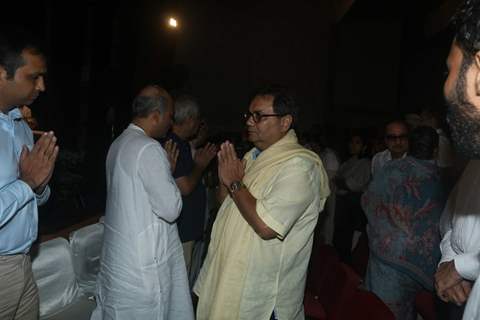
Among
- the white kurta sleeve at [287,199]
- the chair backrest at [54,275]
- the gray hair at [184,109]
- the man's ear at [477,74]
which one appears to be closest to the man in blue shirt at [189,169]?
the gray hair at [184,109]

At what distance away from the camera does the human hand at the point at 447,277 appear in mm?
1361

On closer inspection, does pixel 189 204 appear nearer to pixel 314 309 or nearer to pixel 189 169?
pixel 189 169

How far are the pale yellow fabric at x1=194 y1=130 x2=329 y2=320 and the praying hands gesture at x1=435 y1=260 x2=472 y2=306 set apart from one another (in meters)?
0.56

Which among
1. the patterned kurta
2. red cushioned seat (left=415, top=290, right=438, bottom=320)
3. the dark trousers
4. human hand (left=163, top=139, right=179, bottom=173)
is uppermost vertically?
human hand (left=163, top=139, right=179, bottom=173)

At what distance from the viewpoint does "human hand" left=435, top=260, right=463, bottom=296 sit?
136cm

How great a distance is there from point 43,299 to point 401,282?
1.94 metres

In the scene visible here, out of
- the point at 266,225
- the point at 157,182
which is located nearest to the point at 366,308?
the point at 266,225

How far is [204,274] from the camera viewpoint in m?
1.96

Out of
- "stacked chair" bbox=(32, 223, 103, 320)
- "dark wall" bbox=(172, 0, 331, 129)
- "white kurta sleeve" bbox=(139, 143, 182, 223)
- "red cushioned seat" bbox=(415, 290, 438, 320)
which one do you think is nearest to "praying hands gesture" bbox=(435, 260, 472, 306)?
"red cushioned seat" bbox=(415, 290, 438, 320)

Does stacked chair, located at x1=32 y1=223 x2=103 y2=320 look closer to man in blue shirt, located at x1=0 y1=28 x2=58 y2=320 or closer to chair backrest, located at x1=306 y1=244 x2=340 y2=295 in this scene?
man in blue shirt, located at x1=0 y1=28 x2=58 y2=320

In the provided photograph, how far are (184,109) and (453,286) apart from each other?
6.36 ft

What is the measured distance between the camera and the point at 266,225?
5.58 feet

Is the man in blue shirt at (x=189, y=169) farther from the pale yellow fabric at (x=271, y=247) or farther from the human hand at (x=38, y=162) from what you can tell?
the human hand at (x=38, y=162)

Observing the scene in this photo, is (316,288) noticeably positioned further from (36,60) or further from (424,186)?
(36,60)
